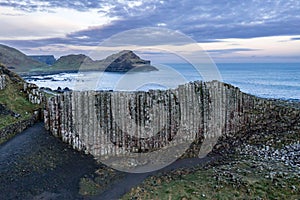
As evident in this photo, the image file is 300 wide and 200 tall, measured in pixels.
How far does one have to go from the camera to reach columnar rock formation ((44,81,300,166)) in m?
20.7

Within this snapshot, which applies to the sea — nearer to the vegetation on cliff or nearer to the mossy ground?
the mossy ground

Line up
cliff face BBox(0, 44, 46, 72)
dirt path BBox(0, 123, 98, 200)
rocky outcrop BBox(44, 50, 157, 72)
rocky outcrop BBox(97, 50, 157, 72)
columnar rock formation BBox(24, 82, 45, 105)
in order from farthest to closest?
cliff face BBox(0, 44, 46, 72) < rocky outcrop BBox(97, 50, 157, 72) < rocky outcrop BBox(44, 50, 157, 72) < columnar rock formation BBox(24, 82, 45, 105) < dirt path BBox(0, 123, 98, 200)

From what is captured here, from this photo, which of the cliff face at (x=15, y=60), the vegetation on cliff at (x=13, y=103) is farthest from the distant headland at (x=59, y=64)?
the vegetation on cliff at (x=13, y=103)

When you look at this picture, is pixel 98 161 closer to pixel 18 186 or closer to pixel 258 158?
pixel 18 186

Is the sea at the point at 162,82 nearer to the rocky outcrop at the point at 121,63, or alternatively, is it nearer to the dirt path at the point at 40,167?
the rocky outcrop at the point at 121,63

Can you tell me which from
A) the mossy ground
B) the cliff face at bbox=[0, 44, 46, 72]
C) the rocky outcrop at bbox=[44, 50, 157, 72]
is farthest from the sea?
the cliff face at bbox=[0, 44, 46, 72]

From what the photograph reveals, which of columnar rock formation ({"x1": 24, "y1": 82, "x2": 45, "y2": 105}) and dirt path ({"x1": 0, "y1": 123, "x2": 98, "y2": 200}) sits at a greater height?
columnar rock formation ({"x1": 24, "y1": 82, "x2": 45, "y2": 105})

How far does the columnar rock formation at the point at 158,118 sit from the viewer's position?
2066cm

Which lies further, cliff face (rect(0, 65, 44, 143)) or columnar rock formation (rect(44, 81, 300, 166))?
cliff face (rect(0, 65, 44, 143))

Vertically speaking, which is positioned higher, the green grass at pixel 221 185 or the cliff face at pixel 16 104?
the cliff face at pixel 16 104

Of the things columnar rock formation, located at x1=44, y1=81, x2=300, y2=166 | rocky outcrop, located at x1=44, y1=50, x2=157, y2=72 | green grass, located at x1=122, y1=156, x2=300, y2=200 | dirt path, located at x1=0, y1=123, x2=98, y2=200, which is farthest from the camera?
rocky outcrop, located at x1=44, y1=50, x2=157, y2=72

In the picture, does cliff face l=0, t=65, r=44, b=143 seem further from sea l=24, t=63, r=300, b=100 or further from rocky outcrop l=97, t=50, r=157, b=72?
rocky outcrop l=97, t=50, r=157, b=72

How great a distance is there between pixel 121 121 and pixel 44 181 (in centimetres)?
661

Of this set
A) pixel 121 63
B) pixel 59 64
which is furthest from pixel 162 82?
pixel 59 64
